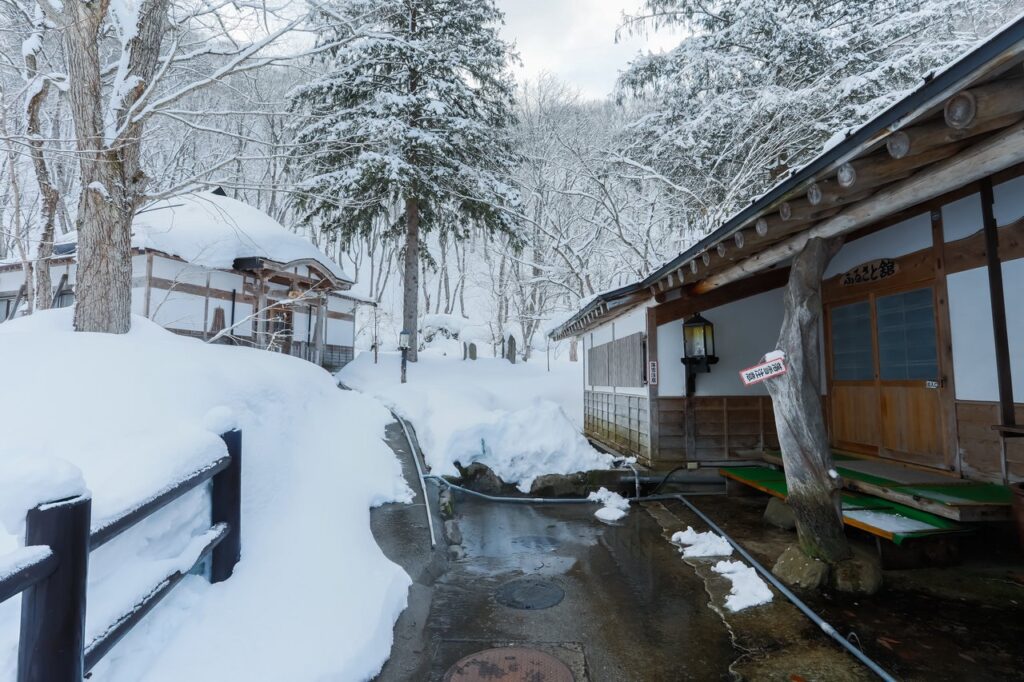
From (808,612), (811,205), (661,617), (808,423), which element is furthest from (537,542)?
(811,205)

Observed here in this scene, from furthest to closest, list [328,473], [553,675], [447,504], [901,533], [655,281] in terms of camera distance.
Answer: [655,281]
[447,504]
[328,473]
[901,533]
[553,675]

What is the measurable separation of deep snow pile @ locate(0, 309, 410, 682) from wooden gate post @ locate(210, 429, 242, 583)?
0.26 ft

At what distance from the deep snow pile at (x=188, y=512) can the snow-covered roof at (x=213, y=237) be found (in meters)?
10.9

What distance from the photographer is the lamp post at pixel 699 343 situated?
27.6 ft

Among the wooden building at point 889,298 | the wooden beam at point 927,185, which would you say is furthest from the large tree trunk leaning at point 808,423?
the wooden building at point 889,298

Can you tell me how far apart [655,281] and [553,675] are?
580 cm

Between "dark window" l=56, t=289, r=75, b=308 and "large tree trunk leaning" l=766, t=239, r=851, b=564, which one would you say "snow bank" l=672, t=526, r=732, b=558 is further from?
"dark window" l=56, t=289, r=75, b=308

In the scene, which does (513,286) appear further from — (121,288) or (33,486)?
(33,486)

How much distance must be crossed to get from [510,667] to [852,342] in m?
6.55

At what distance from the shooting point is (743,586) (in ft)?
14.9

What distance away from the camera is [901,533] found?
14.7 ft

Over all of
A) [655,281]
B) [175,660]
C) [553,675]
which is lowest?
[553,675]

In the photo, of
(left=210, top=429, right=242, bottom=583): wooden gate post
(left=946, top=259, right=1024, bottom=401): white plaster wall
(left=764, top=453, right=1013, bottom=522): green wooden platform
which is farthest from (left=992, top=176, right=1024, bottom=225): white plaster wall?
(left=210, top=429, right=242, bottom=583): wooden gate post

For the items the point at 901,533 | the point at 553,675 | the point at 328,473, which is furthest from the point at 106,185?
the point at 901,533
